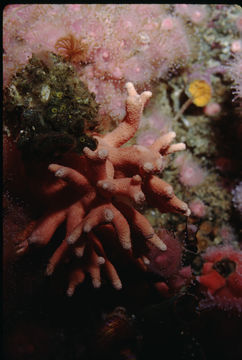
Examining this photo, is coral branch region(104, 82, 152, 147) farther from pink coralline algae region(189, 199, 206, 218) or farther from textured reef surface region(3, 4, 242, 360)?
pink coralline algae region(189, 199, 206, 218)

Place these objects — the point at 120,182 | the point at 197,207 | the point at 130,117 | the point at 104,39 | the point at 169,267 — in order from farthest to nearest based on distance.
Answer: the point at 197,207 → the point at 169,267 → the point at 104,39 → the point at 130,117 → the point at 120,182

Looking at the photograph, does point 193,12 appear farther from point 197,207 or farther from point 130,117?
point 197,207

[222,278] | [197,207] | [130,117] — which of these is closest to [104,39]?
[130,117]

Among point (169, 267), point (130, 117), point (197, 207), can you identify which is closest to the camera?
point (130, 117)

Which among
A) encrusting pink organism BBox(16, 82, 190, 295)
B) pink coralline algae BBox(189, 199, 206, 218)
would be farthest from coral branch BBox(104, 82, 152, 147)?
pink coralline algae BBox(189, 199, 206, 218)

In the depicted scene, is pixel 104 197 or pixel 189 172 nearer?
pixel 104 197
